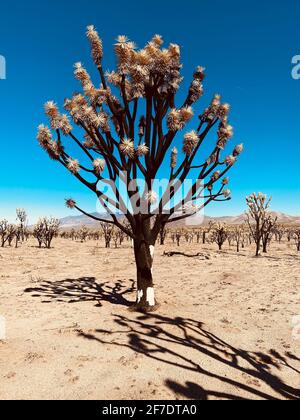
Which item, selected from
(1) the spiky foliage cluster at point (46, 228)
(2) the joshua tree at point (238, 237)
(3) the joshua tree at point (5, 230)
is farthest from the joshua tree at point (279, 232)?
(3) the joshua tree at point (5, 230)

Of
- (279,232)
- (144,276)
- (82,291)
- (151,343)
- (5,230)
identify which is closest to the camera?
(151,343)

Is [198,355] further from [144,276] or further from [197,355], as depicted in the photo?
[144,276]

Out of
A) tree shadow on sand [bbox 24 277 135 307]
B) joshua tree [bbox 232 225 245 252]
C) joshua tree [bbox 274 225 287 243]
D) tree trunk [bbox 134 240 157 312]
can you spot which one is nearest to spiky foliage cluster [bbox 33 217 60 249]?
joshua tree [bbox 232 225 245 252]

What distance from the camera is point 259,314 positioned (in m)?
8.01

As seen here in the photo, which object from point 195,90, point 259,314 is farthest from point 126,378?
point 195,90

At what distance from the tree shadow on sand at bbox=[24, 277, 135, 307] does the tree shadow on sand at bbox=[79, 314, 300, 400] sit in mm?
1955

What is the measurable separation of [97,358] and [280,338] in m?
3.83

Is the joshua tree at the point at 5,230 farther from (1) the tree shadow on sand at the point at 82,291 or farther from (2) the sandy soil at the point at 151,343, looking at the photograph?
(2) the sandy soil at the point at 151,343

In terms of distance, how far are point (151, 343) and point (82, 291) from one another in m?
4.95

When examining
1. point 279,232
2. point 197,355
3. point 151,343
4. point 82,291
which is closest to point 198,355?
point 197,355

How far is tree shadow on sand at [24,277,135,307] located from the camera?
9.18 meters

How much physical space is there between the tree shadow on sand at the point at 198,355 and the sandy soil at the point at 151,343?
0.02m

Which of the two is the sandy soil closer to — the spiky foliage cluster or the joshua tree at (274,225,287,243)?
the spiky foliage cluster

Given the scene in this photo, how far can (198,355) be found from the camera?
18.0 ft
